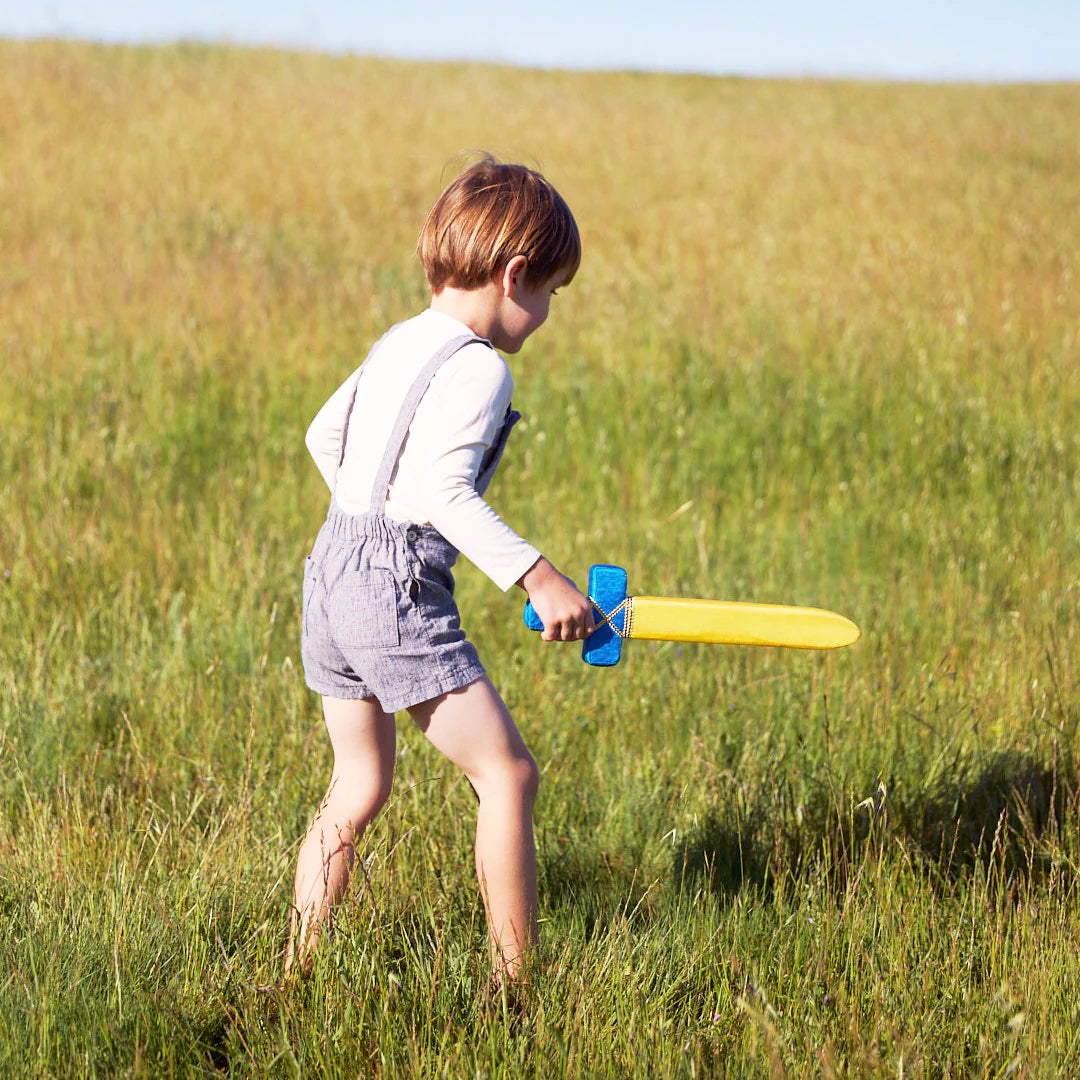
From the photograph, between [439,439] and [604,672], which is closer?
[439,439]

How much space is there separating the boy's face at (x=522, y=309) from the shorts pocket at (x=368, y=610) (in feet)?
1.48

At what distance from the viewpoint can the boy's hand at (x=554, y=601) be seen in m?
1.70

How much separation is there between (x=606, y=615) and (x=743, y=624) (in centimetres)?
22

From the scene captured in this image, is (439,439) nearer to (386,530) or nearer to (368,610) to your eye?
(386,530)

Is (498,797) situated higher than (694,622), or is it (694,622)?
(694,622)

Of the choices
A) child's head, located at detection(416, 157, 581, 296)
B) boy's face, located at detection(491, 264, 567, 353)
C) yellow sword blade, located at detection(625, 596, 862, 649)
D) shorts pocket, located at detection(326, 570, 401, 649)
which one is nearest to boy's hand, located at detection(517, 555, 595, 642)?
yellow sword blade, located at detection(625, 596, 862, 649)

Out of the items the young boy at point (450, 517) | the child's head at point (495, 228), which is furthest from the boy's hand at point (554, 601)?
the child's head at point (495, 228)

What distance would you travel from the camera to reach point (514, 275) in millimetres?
1832

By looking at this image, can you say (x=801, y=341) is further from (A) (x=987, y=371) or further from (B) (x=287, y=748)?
(B) (x=287, y=748)

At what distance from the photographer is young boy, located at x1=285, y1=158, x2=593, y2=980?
5.65 feet

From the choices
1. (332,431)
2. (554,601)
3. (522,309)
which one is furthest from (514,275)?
(554,601)

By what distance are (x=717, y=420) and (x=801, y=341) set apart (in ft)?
4.28

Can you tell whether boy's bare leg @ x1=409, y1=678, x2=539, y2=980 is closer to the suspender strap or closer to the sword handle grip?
the sword handle grip

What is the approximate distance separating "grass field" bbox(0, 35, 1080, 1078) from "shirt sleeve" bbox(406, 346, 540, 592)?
63 cm
